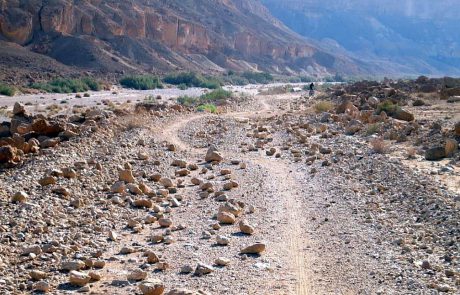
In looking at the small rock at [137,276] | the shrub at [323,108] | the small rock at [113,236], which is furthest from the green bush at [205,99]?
the small rock at [137,276]

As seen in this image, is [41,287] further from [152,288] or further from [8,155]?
[8,155]

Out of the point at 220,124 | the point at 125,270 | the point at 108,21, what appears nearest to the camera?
the point at 125,270

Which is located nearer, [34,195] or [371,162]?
[34,195]

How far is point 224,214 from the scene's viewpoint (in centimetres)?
1161

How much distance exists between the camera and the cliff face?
78.2m

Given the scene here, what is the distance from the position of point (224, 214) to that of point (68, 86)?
49165 mm

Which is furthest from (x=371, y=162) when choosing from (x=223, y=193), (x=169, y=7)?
(x=169, y=7)

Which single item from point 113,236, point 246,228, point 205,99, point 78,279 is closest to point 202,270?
point 78,279

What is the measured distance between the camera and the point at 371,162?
17.5m

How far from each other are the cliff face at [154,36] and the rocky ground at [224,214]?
5848cm

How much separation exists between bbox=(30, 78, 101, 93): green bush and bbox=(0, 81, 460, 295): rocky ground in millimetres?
35293

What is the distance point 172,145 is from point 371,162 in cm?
659

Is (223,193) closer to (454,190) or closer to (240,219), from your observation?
(240,219)

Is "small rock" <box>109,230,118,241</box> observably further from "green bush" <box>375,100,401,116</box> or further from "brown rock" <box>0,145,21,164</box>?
"green bush" <box>375,100,401,116</box>
